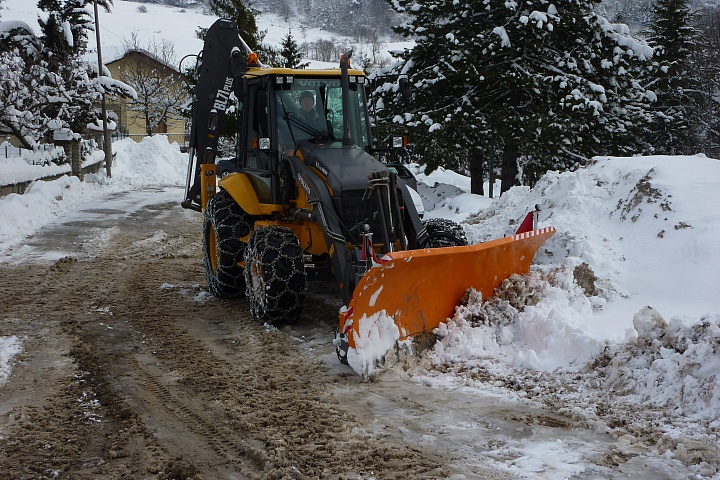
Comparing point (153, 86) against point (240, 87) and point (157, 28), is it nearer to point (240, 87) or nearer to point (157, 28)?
point (157, 28)

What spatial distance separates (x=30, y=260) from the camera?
1069cm

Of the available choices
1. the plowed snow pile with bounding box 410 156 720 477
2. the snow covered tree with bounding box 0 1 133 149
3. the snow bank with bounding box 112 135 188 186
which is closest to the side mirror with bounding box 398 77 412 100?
the plowed snow pile with bounding box 410 156 720 477

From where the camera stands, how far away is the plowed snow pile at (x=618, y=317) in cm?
463

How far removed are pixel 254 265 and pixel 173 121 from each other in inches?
2188

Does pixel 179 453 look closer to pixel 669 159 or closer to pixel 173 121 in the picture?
pixel 669 159

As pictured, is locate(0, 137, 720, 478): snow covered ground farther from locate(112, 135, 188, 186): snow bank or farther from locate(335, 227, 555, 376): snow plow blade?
locate(112, 135, 188, 186): snow bank

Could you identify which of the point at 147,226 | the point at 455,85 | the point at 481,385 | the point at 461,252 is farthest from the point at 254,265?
the point at 455,85

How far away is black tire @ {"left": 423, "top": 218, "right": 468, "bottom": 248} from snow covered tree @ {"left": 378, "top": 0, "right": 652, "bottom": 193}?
7.91 meters

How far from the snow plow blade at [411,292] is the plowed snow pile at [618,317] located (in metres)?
0.18

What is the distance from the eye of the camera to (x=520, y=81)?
51.1ft

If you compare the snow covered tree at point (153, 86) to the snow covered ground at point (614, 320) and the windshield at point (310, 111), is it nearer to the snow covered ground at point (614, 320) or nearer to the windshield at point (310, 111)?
the snow covered ground at point (614, 320)

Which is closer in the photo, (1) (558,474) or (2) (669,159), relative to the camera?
(1) (558,474)

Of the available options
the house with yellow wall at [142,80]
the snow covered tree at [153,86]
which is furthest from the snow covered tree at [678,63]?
the house with yellow wall at [142,80]

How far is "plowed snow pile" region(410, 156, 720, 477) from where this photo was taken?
15.2 ft
